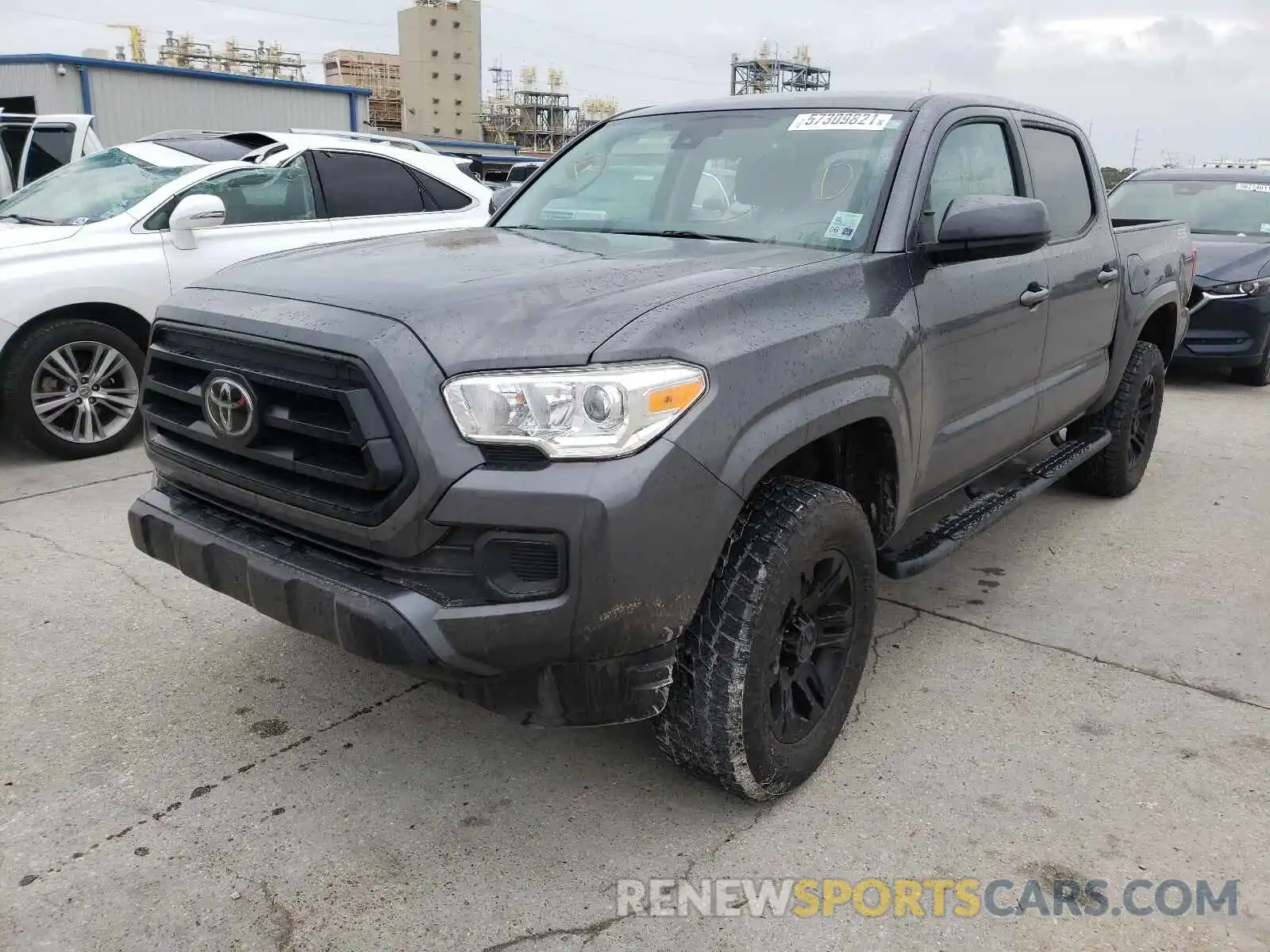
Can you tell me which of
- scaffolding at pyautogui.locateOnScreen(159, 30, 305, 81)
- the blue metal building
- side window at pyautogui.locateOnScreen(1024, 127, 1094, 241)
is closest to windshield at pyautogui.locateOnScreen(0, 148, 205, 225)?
side window at pyautogui.locateOnScreen(1024, 127, 1094, 241)

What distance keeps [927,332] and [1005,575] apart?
5.66ft

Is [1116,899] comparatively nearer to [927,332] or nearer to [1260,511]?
[927,332]

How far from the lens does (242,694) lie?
10.3ft

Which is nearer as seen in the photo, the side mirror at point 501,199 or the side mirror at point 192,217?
the side mirror at point 501,199

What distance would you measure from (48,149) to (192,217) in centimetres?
584

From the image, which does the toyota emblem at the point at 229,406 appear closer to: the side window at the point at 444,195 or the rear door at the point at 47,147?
the side window at the point at 444,195

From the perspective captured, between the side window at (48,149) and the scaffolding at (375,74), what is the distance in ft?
301

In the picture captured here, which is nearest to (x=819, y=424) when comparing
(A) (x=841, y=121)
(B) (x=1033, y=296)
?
(A) (x=841, y=121)

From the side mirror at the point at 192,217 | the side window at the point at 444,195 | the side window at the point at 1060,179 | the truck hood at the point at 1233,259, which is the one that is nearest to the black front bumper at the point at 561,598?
the side window at the point at 1060,179

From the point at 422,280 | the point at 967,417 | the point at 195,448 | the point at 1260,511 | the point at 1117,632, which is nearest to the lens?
the point at 422,280

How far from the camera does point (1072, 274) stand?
13.0 feet

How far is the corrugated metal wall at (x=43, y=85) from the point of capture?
18.8 meters

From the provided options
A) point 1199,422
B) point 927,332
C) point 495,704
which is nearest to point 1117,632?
point 927,332

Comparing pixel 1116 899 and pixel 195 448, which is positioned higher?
pixel 195 448
